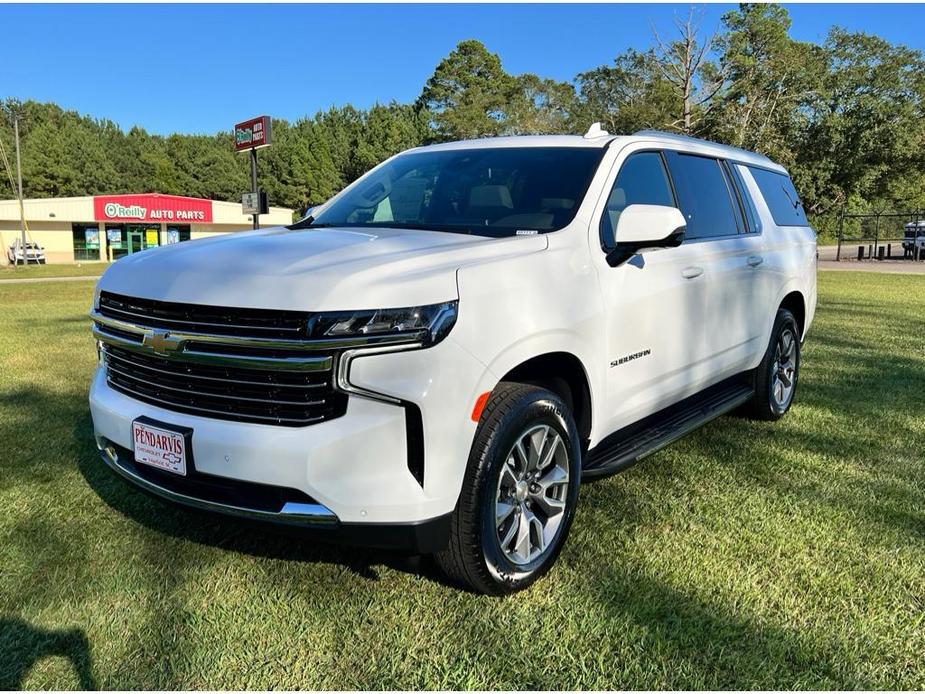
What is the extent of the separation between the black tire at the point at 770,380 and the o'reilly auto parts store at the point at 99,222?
4543 cm

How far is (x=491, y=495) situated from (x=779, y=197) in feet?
14.0

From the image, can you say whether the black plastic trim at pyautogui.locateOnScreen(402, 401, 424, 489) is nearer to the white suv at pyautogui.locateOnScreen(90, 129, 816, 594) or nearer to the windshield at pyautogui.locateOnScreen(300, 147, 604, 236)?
the white suv at pyautogui.locateOnScreen(90, 129, 816, 594)

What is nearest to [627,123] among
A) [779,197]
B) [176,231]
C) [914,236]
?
[914,236]

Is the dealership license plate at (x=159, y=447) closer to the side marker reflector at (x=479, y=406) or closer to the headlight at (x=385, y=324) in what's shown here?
the headlight at (x=385, y=324)

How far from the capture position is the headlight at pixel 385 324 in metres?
2.38

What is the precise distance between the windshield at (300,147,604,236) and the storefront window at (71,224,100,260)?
51270 mm

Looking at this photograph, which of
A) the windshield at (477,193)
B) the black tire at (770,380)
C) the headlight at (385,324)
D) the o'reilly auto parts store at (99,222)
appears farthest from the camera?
the o'reilly auto parts store at (99,222)

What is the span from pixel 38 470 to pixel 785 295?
525 centimetres

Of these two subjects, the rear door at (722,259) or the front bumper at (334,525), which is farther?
the rear door at (722,259)

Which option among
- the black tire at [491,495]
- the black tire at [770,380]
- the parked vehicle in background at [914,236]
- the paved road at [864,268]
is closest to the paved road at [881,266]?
the paved road at [864,268]

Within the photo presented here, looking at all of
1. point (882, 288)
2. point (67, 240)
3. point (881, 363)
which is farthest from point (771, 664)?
point (67, 240)

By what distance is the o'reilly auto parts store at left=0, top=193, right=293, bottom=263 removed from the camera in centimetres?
4656

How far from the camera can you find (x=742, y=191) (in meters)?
5.03

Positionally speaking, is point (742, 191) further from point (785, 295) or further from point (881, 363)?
point (881, 363)
